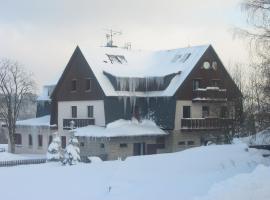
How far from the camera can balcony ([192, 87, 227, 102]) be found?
43438 millimetres

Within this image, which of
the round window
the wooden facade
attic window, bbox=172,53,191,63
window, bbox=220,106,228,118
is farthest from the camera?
attic window, bbox=172,53,191,63

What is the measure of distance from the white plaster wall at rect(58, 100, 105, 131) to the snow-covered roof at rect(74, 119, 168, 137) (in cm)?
103

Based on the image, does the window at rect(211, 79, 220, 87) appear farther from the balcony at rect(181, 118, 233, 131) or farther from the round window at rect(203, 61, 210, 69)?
the balcony at rect(181, 118, 233, 131)

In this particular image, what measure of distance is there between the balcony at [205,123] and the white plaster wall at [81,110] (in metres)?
7.08

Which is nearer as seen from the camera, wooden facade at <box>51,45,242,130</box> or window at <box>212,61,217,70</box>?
wooden facade at <box>51,45,242,130</box>

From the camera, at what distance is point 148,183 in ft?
61.9

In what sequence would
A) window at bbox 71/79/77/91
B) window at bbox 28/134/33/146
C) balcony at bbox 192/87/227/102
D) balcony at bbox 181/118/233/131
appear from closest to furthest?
balcony at bbox 181/118/233/131 → balcony at bbox 192/87/227/102 → window at bbox 71/79/77/91 → window at bbox 28/134/33/146

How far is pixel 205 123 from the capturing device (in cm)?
4344

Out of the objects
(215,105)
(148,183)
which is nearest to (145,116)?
(215,105)

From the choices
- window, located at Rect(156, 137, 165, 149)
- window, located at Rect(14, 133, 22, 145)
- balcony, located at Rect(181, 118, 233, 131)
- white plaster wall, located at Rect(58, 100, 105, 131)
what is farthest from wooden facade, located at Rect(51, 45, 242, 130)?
window, located at Rect(14, 133, 22, 145)

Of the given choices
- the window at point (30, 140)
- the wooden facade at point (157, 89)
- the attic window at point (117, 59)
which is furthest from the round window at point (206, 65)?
the window at point (30, 140)

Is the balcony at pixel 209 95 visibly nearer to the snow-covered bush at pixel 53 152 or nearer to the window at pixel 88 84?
the window at pixel 88 84

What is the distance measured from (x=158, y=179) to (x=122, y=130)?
19721 mm

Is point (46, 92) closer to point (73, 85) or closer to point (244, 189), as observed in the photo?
point (73, 85)
